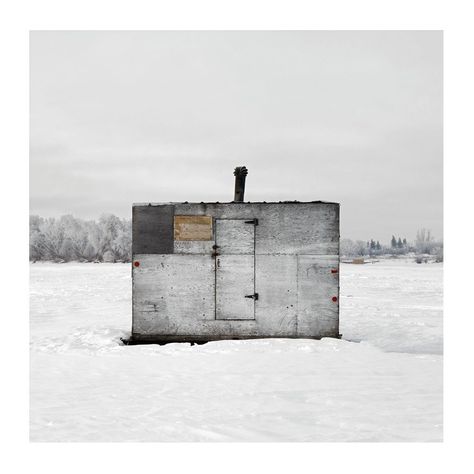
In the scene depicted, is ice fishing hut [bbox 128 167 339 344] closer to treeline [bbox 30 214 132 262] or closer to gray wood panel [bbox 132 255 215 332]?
gray wood panel [bbox 132 255 215 332]

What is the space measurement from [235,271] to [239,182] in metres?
2.06

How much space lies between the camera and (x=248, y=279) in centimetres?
1022

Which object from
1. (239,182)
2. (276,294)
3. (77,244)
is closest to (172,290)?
(276,294)

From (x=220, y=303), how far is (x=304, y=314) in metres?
1.65

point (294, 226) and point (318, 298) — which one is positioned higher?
point (294, 226)

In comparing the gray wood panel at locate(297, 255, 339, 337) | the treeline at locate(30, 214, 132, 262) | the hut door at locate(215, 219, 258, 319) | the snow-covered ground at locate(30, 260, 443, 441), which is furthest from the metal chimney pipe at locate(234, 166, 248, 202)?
the treeline at locate(30, 214, 132, 262)

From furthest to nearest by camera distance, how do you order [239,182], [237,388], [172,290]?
[239,182]
[172,290]
[237,388]

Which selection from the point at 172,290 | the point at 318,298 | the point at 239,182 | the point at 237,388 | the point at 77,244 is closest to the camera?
the point at 237,388

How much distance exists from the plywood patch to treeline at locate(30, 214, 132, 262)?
239 feet

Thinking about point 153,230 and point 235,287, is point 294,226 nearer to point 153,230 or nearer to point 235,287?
point 235,287

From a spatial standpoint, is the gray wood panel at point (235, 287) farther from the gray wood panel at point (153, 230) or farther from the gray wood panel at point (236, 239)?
the gray wood panel at point (153, 230)

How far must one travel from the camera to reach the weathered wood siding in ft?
33.4

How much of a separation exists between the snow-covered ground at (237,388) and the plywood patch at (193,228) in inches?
83.6

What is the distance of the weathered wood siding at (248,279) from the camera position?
10188 mm
